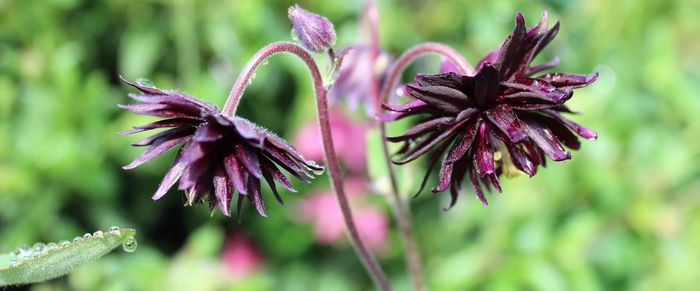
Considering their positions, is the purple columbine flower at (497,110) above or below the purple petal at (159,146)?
above

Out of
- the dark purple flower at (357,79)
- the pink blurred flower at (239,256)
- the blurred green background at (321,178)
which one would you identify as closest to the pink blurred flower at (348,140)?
the blurred green background at (321,178)

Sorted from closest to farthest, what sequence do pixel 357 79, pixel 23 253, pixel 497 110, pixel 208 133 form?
1. pixel 208 133
2. pixel 497 110
3. pixel 23 253
4. pixel 357 79

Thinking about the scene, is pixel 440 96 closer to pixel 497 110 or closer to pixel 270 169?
pixel 497 110

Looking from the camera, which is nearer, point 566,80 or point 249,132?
point 249,132

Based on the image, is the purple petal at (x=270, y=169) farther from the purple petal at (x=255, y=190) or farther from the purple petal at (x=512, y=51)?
the purple petal at (x=512, y=51)

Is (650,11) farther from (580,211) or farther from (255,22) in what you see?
(255,22)

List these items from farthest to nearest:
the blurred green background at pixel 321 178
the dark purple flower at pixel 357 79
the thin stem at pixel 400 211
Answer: the blurred green background at pixel 321 178, the dark purple flower at pixel 357 79, the thin stem at pixel 400 211

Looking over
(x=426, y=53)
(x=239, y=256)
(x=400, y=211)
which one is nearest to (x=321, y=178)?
(x=239, y=256)
